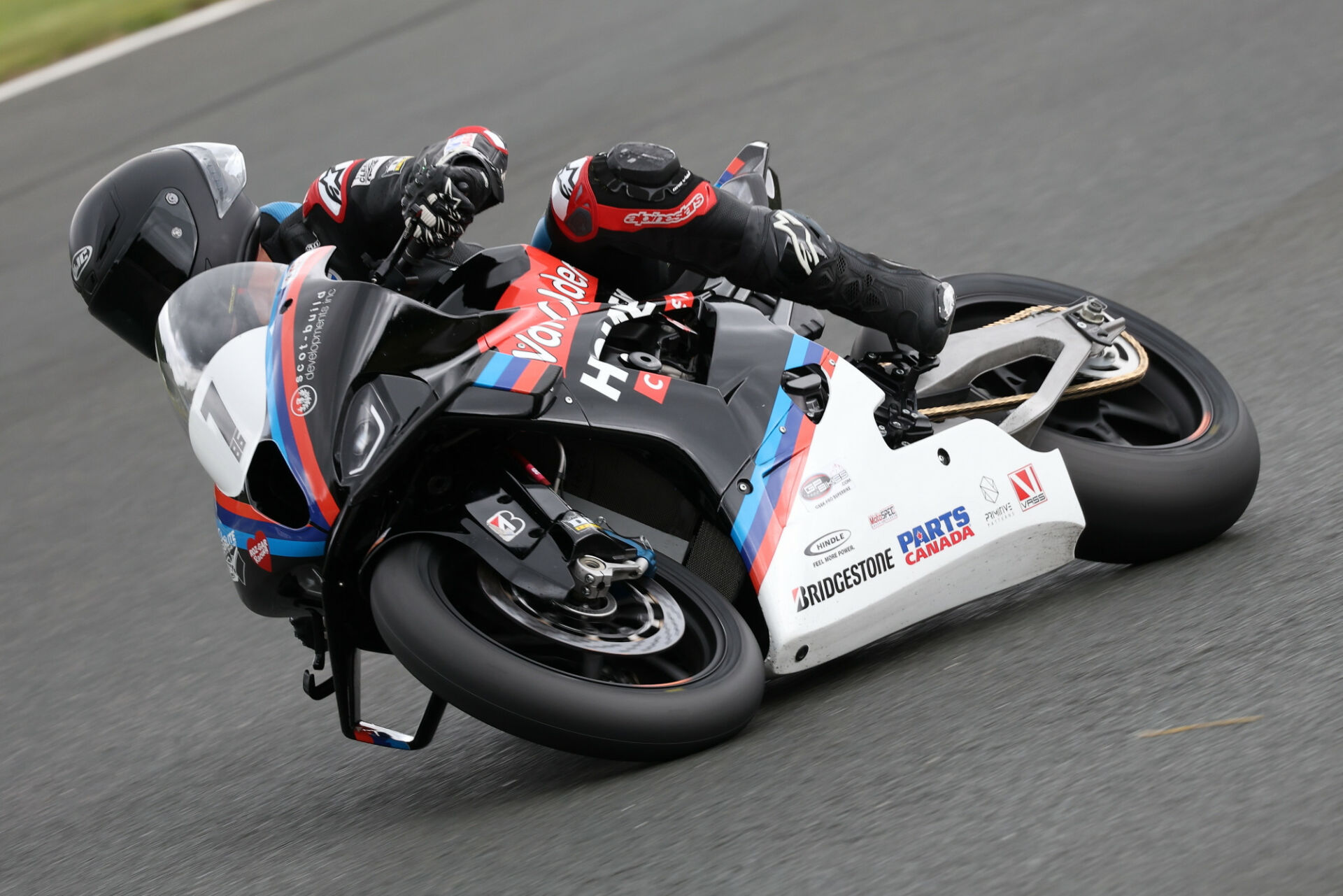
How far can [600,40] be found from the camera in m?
10.0

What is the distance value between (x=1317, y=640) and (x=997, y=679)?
61cm

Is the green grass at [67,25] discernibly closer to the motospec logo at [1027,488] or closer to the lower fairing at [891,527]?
the lower fairing at [891,527]

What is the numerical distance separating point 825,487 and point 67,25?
9689 mm

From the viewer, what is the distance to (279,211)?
408cm

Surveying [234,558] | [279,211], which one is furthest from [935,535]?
[279,211]

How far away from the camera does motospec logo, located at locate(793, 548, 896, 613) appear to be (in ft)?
10.9

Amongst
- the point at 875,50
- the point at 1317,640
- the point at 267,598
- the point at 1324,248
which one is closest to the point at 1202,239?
the point at 1324,248

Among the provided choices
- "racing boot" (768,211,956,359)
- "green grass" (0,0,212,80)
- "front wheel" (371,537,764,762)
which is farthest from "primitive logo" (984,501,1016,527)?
"green grass" (0,0,212,80)

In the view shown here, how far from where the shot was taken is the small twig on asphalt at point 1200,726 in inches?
110

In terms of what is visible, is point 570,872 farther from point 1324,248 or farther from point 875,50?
point 875,50

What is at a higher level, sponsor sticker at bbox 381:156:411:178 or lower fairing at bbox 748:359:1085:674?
sponsor sticker at bbox 381:156:411:178

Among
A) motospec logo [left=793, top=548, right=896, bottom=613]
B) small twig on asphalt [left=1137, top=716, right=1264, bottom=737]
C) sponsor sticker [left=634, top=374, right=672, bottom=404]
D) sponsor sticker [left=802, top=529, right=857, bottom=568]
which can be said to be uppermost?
sponsor sticker [left=634, top=374, right=672, bottom=404]

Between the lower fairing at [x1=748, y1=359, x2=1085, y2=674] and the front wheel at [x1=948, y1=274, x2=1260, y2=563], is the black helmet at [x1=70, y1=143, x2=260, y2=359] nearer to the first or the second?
the lower fairing at [x1=748, y1=359, x2=1085, y2=674]

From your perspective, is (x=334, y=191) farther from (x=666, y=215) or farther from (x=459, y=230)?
(x=666, y=215)
